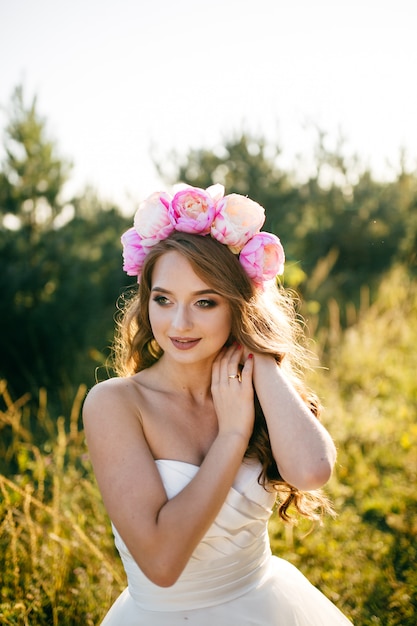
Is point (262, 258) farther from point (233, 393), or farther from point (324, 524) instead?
point (324, 524)

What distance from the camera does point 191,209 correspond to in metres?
2.18

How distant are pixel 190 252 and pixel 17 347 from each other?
18.2ft

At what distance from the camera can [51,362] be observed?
7.23 meters

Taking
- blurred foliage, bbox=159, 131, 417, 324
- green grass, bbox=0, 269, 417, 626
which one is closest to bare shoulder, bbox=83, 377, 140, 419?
green grass, bbox=0, 269, 417, 626

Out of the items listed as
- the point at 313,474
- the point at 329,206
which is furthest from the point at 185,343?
the point at 329,206

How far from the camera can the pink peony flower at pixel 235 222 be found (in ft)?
7.07

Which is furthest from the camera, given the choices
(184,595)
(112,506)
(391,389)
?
(391,389)

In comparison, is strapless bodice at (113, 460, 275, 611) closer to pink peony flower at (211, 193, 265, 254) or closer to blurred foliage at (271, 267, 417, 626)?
blurred foliage at (271, 267, 417, 626)

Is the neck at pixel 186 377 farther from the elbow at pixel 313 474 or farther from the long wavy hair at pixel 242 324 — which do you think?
the elbow at pixel 313 474

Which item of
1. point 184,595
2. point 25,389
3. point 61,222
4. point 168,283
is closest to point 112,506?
point 184,595

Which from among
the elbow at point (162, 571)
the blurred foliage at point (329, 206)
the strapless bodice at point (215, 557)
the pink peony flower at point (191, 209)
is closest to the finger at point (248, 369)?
the strapless bodice at point (215, 557)

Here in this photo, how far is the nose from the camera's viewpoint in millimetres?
2045

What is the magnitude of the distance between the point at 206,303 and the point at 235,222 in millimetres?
336

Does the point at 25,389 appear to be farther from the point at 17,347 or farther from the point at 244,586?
the point at 244,586
